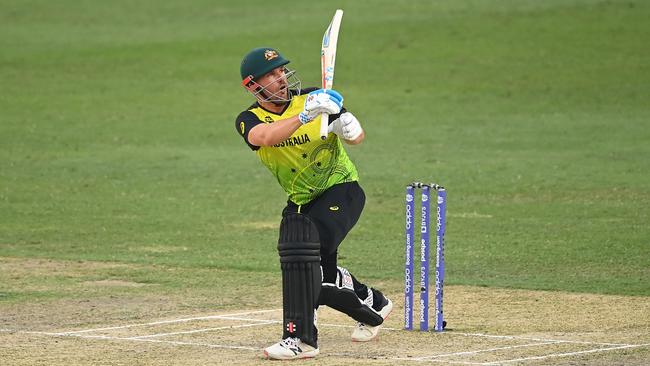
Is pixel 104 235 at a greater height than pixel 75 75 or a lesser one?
lesser

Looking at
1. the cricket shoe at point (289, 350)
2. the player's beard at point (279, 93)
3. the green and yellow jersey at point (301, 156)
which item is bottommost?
the cricket shoe at point (289, 350)

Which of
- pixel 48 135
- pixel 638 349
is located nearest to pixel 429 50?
pixel 48 135

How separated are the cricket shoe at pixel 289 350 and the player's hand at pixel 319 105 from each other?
1357 mm

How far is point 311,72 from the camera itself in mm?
28859

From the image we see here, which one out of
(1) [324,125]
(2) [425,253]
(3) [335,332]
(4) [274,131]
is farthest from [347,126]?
(3) [335,332]

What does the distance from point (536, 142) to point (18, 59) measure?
46.1 feet

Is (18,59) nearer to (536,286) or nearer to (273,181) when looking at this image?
(273,181)

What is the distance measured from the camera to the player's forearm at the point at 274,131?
26.5ft

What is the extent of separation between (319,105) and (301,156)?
2.18 feet

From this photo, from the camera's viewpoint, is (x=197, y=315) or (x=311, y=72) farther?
(x=311, y=72)

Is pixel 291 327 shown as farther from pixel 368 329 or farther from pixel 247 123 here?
pixel 247 123

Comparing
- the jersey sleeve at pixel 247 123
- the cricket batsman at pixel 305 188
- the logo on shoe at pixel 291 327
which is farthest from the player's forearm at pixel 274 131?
the logo on shoe at pixel 291 327

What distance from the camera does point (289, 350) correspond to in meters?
8.22

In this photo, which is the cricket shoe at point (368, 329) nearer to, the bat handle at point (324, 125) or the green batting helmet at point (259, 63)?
the bat handle at point (324, 125)
